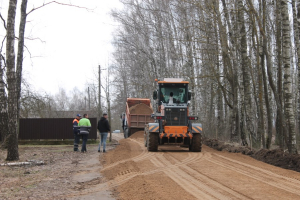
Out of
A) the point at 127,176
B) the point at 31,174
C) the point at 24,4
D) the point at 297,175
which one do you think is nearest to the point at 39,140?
the point at 24,4

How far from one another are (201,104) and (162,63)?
6039 millimetres

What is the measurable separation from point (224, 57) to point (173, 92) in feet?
10.2

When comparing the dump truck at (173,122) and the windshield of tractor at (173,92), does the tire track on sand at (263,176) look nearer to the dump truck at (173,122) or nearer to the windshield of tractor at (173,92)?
the dump truck at (173,122)

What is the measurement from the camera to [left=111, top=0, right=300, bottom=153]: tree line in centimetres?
1596

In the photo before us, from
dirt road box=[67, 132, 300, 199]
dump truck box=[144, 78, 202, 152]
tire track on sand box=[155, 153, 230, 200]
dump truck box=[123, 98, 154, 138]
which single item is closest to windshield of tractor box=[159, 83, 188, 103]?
dump truck box=[144, 78, 202, 152]

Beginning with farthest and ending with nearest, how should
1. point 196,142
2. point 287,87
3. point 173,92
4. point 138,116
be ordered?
point 138,116 < point 173,92 < point 196,142 < point 287,87

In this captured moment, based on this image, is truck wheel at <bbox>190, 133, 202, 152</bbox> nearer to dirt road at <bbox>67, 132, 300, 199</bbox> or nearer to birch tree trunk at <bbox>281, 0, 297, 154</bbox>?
birch tree trunk at <bbox>281, 0, 297, 154</bbox>

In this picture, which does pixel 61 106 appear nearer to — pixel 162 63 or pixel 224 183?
pixel 162 63

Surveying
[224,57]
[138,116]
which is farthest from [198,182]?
[138,116]

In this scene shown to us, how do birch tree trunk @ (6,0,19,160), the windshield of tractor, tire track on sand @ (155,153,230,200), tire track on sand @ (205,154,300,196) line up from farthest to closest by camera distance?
the windshield of tractor → birch tree trunk @ (6,0,19,160) → tire track on sand @ (205,154,300,196) → tire track on sand @ (155,153,230,200)

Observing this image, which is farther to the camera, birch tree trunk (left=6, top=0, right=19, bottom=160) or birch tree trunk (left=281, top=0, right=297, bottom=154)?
birch tree trunk (left=6, top=0, right=19, bottom=160)

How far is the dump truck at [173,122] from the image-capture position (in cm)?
1636

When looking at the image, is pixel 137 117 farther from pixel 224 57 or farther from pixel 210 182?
pixel 210 182

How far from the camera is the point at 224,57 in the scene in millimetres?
18125
